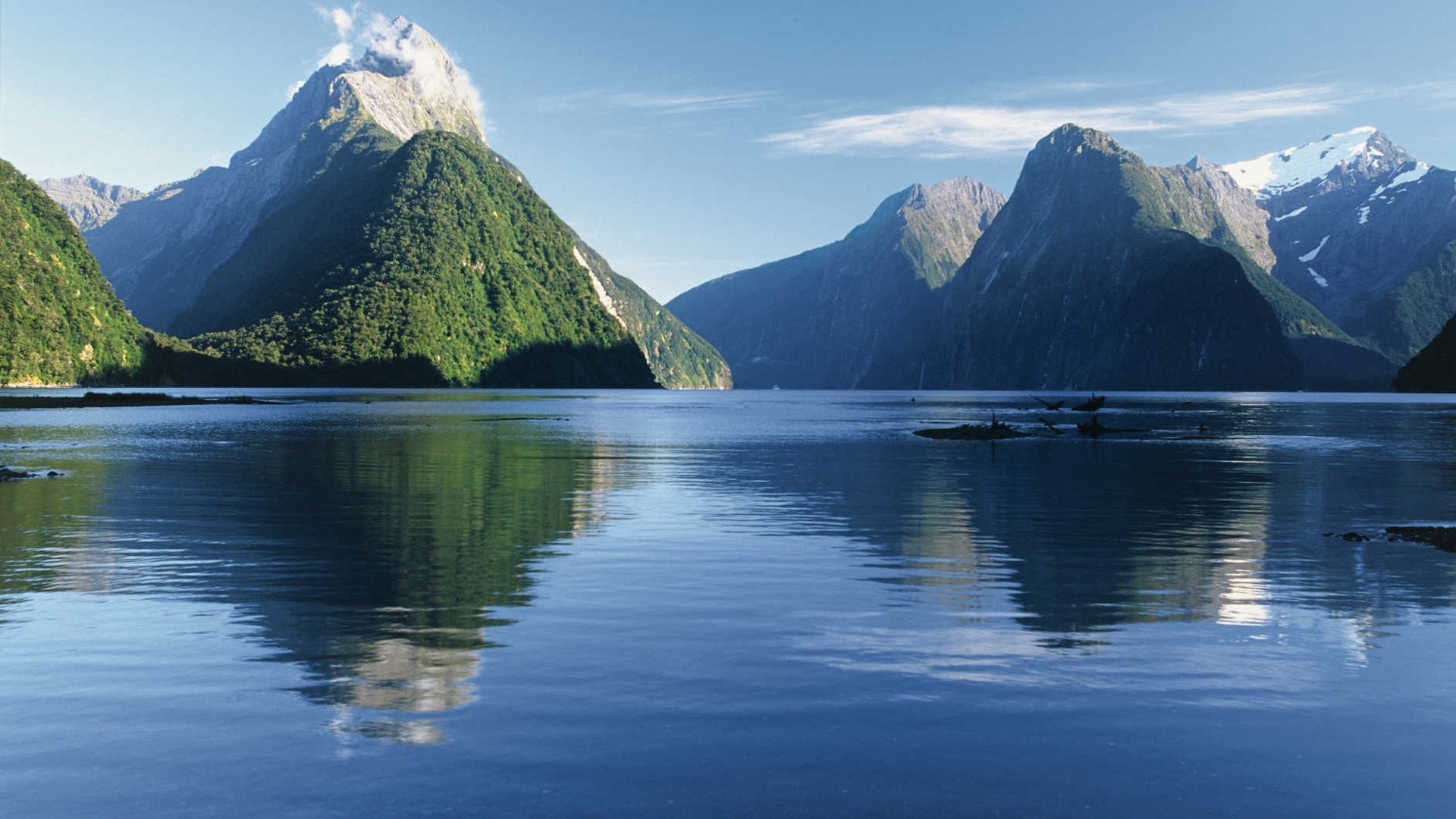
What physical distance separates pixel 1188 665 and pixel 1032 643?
265cm

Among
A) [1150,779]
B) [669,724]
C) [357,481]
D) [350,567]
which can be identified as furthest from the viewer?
[357,481]

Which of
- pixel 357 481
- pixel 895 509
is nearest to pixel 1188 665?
pixel 895 509

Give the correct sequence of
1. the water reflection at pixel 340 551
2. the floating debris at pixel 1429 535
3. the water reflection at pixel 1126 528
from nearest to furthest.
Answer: the water reflection at pixel 340 551 → the water reflection at pixel 1126 528 → the floating debris at pixel 1429 535

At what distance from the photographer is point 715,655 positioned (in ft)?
58.9

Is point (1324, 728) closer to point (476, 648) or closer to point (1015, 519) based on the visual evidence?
point (476, 648)

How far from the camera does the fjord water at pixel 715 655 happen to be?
39.1ft

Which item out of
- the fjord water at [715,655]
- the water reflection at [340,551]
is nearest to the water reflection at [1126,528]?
the fjord water at [715,655]

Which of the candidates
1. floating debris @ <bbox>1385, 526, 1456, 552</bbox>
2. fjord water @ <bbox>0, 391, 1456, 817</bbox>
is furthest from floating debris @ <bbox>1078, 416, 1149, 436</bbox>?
floating debris @ <bbox>1385, 526, 1456, 552</bbox>

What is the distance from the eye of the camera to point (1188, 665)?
1752 centimetres

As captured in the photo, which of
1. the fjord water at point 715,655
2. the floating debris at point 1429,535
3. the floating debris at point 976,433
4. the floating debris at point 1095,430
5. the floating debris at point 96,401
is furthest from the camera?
the floating debris at point 96,401

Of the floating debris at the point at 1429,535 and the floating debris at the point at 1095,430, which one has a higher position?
the floating debris at the point at 1095,430

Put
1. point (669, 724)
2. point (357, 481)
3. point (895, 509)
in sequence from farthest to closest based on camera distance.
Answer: point (357, 481)
point (895, 509)
point (669, 724)

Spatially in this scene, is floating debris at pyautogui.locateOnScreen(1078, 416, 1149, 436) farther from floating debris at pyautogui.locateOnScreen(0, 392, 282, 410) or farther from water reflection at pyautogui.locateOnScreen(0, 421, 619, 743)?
floating debris at pyautogui.locateOnScreen(0, 392, 282, 410)

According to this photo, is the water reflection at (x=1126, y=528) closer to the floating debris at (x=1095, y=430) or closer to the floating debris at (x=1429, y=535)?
the floating debris at (x=1429, y=535)
